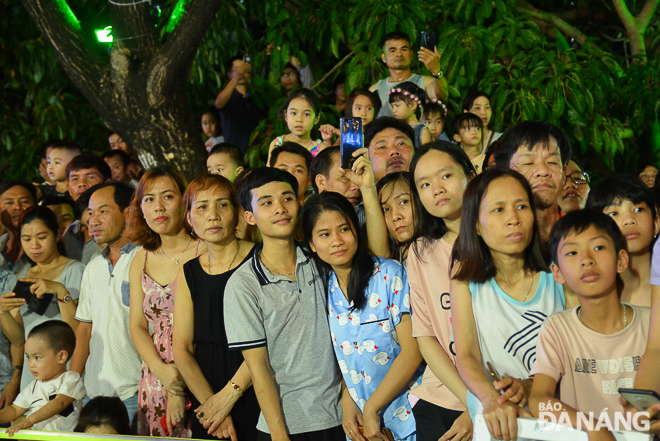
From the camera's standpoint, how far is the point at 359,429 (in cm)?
215

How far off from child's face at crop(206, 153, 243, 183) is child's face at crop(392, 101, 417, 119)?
1.06 metres

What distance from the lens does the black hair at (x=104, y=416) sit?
255 cm

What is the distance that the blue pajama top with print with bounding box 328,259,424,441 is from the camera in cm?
216

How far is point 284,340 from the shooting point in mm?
2254

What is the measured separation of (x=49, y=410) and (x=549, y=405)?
211 cm

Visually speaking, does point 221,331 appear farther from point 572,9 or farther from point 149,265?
point 572,9

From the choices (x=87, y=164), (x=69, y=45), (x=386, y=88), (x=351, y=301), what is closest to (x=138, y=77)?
(x=69, y=45)

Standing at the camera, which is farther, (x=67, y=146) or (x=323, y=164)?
(x=67, y=146)

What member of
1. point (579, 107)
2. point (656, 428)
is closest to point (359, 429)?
point (656, 428)

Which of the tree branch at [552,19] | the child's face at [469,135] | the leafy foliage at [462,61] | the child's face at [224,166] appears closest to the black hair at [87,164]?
the child's face at [224,166]

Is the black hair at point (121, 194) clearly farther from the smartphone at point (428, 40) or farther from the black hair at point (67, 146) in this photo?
the smartphone at point (428, 40)

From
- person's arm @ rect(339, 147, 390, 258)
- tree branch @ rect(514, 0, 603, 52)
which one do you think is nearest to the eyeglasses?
person's arm @ rect(339, 147, 390, 258)

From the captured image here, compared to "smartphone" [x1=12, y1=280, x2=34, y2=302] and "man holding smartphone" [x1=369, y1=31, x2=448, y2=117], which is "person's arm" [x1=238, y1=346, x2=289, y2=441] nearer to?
"smartphone" [x1=12, y1=280, x2=34, y2=302]

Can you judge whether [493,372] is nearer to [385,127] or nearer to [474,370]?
[474,370]
